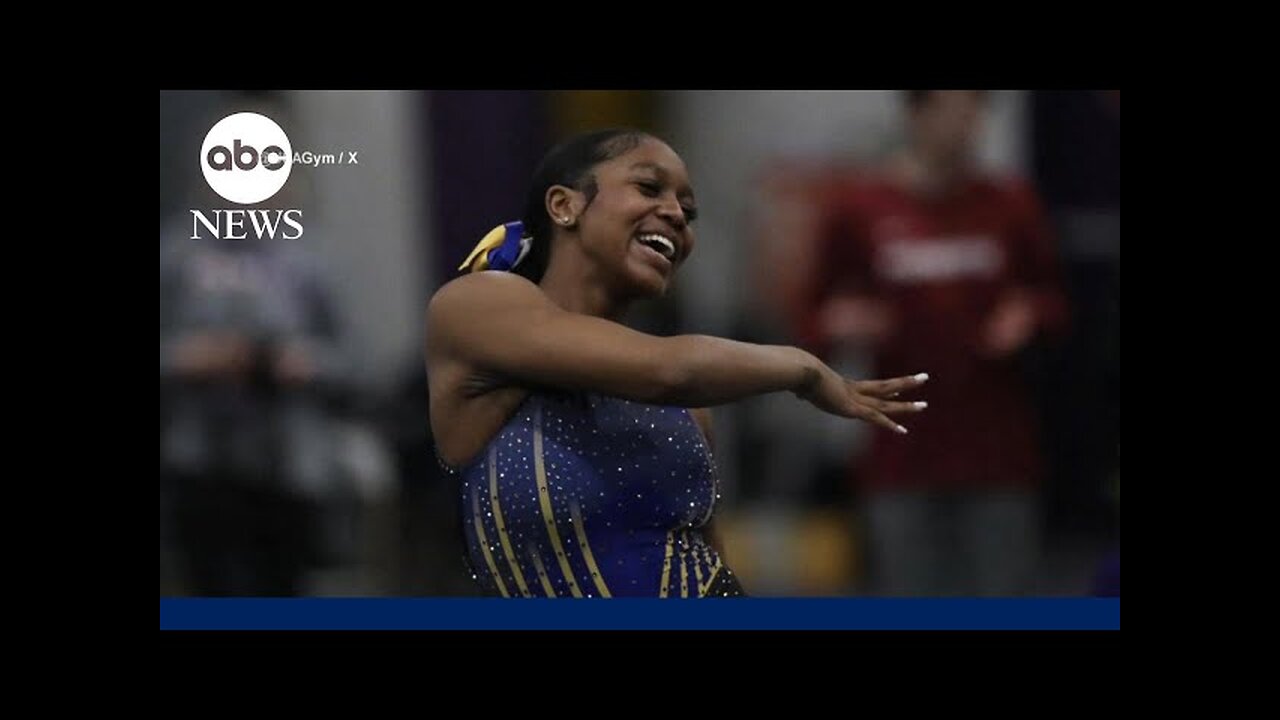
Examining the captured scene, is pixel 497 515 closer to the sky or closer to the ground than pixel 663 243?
closer to the ground

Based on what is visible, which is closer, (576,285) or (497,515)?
(497,515)

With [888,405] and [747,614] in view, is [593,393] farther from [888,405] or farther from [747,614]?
[747,614]

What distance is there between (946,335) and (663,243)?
1.25 m

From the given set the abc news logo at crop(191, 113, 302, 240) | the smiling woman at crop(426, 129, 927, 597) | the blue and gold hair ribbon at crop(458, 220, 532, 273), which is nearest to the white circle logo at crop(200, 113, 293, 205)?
the abc news logo at crop(191, 113, 302, 240)

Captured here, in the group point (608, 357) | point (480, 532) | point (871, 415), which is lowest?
point (480, 532)

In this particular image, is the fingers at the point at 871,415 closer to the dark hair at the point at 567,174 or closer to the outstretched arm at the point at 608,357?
the outstretched arm at the point at 608,357

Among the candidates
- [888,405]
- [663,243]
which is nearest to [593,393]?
[663,243]

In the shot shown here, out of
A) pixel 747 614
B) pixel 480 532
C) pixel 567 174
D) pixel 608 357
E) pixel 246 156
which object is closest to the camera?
pixel 608 357

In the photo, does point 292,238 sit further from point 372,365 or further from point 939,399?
point 939,399

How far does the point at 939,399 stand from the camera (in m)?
5.48

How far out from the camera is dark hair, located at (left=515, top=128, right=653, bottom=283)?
4.54 m

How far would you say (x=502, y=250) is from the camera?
459cm

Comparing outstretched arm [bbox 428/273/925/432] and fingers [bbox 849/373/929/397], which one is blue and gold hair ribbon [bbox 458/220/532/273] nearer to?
outstretched arm [bbox 428/273/925/432]

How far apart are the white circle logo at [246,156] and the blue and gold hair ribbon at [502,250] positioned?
74 centimetres
